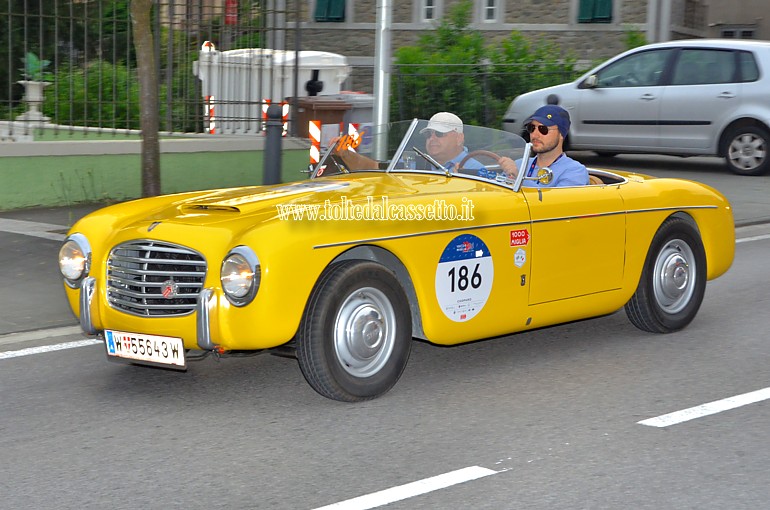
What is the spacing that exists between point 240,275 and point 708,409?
7.76 ft

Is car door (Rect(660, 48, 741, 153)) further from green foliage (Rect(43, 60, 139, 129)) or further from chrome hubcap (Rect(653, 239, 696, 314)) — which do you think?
chrome hubcap (Rect(653, 239, 696, 314))

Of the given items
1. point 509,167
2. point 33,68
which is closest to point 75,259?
point 509,167

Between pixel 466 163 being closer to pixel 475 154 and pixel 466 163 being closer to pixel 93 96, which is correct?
pixel 475 154

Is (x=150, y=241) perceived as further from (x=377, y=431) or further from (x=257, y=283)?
(x=377, y=431)

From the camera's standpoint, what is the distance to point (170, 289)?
551 cm

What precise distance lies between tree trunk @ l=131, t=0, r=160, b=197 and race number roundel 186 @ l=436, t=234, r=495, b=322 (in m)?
5.87

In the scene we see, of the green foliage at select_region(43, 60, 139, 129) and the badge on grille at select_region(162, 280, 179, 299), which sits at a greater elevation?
the green foliage at select_region(43, 60, 139, 129)

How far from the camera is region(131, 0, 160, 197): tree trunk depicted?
10828mm

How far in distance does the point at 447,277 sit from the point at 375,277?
469 mm

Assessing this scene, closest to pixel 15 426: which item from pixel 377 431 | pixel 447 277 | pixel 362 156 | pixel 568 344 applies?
pixel 377 431

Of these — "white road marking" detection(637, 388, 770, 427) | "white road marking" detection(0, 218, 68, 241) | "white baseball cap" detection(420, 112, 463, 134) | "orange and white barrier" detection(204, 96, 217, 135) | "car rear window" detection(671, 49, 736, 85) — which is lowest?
"white road marking" detection(0, 218, 68, 241)

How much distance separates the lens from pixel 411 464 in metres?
4.77

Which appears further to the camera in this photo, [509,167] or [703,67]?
[703,67]

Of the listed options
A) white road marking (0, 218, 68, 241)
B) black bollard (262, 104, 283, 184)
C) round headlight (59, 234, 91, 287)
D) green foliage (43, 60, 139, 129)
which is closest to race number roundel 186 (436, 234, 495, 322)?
round headlight (59, 234, 91, 287)
